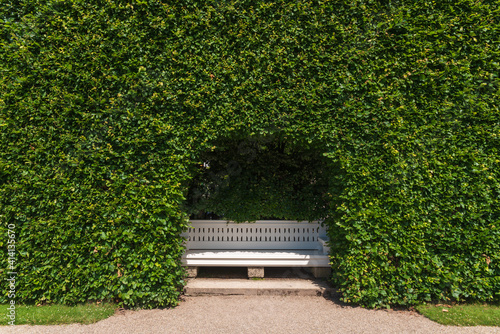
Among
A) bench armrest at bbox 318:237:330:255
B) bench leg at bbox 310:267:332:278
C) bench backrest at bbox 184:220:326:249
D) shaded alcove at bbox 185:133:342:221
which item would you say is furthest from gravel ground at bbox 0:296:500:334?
shaded alcove at bbox 185:133:342:221

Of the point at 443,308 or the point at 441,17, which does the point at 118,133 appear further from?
the point at 443,308

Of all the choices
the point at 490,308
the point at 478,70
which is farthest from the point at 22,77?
the point at 490,308

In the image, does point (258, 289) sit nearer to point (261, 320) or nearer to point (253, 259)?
point (253, 259)

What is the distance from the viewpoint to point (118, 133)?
3789 mm

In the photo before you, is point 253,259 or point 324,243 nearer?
point 253,259

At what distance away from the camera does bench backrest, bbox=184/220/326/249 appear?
5.44 m

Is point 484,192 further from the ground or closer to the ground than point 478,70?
closer to the ground

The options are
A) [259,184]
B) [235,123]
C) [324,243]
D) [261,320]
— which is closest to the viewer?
[261,320]

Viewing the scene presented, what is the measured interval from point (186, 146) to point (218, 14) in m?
2.04

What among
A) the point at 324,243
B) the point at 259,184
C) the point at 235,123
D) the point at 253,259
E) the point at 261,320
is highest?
the point at 235,123

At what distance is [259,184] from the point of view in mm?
5508

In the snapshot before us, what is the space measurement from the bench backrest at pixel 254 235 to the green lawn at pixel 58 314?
197 centimetres

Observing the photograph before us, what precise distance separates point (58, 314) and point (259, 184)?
388 cm

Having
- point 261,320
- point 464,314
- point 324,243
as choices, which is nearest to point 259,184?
point 324,243
